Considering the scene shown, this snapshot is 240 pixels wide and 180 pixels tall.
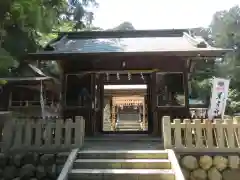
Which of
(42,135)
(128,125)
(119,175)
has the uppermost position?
(42,135)

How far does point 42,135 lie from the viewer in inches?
304

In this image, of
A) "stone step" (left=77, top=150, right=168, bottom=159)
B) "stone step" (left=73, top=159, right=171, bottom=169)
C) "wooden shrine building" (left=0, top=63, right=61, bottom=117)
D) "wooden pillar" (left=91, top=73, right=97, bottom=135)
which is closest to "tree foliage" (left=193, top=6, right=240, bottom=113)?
"wooden shrine building" (left=0, top=63, right=61, bottom=117)

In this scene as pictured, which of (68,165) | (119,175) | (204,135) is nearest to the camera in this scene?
(119,175)

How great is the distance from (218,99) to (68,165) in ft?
17.5

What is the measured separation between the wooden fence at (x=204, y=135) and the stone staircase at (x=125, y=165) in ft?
1.33

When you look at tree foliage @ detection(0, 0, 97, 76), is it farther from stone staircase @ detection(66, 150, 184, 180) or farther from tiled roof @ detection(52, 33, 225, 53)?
stone staircase @ detection(66, 150, 184, 180)

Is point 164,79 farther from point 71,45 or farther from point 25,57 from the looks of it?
point 25,57

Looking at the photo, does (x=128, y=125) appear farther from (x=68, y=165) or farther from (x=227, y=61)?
(x=68, y=165)

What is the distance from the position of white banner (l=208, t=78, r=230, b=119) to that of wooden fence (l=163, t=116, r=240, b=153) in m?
2.08

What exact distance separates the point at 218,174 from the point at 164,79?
471 cm

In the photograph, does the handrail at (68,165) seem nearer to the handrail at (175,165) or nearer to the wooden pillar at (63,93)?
the handrail at (175,165)

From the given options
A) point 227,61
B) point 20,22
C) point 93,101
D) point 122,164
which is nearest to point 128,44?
point 93,101

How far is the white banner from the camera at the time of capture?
31.8 ft

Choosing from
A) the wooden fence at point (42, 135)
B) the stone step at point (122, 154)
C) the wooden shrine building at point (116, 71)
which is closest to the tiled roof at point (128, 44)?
the wooden shrine building at point (116, 71)
